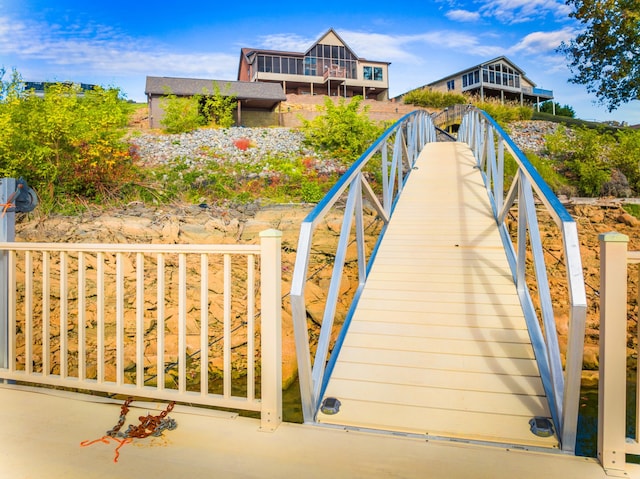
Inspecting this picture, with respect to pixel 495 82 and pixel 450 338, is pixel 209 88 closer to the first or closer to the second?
pixel 495 82

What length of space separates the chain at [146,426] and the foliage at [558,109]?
42047 millimetres

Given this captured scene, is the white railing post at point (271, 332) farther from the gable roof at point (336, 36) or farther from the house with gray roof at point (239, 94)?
the gable roof at point (336, 36)

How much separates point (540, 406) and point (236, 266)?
4.72 m

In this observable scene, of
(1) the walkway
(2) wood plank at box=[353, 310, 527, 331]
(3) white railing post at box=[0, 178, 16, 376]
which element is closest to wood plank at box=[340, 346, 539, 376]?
(2) wood plank at box=[353, 310, 527, 331]

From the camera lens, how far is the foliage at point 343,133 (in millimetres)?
11789

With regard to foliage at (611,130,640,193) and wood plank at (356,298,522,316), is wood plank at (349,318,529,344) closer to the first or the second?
wood plank at (356,298,522,316)

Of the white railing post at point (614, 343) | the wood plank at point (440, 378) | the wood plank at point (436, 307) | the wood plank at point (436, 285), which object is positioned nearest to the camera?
the white railing post at point (614, 343)

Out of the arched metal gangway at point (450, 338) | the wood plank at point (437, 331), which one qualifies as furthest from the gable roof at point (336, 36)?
the wood plank at point (437, 331)

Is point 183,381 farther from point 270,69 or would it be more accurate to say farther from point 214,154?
point 270,69

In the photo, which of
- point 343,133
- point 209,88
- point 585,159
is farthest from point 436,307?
point 209,88

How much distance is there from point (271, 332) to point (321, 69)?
35.0 meters

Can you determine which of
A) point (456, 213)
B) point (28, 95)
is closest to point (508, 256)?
point (456, 213)

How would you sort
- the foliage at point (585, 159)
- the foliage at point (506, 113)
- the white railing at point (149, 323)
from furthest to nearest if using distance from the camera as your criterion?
A: 1. the foliage at point (506, 113)
2. the foliage at point (585, 159)
3. the white railing at point (149, 323)

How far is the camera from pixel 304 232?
8.54 feet
